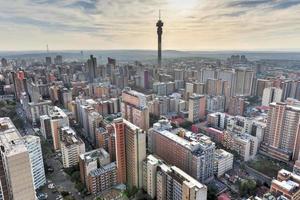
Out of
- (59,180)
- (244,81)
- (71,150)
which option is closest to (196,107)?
(71,150)

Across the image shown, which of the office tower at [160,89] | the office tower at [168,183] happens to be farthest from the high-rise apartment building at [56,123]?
the office tower at [160,89]

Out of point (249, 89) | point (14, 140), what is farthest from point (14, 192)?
point (249, 89)

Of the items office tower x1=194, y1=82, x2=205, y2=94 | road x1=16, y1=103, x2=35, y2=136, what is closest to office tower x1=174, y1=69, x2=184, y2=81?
office tower x1=194, y1=82, x2=205, y2=94

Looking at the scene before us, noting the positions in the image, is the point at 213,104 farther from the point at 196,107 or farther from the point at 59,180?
the point at 59,180

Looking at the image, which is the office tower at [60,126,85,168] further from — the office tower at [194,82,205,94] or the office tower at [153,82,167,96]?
the office tower at [194,82,205,94]

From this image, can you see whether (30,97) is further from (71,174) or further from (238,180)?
(238,180)
